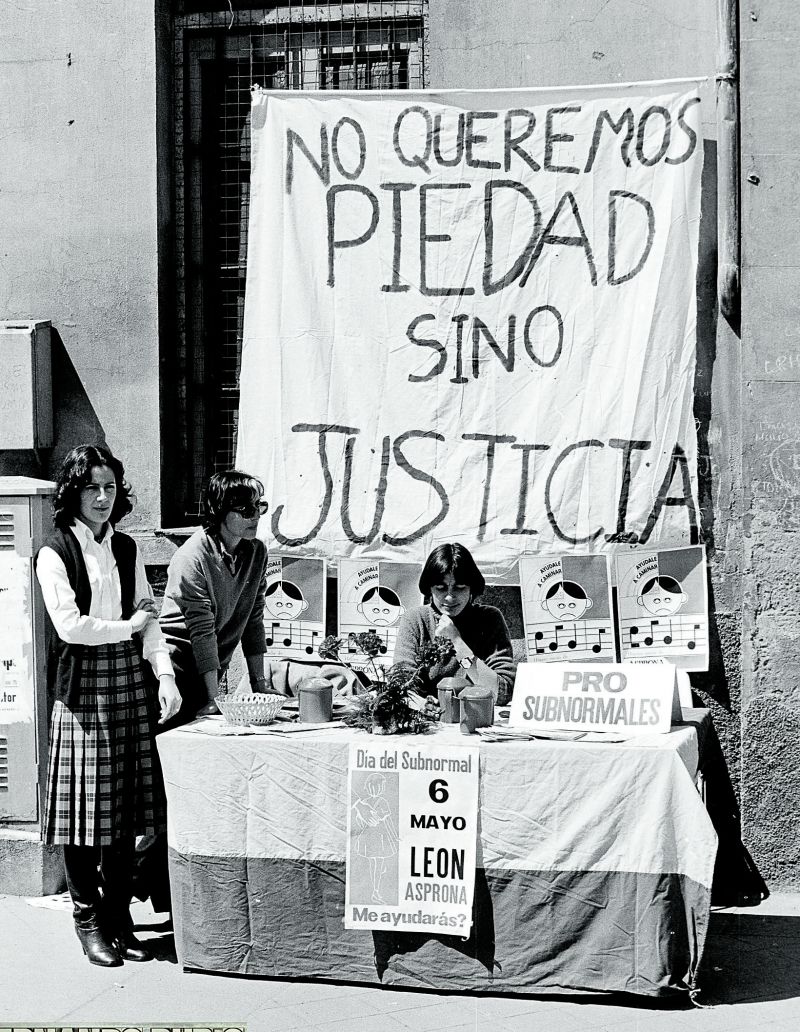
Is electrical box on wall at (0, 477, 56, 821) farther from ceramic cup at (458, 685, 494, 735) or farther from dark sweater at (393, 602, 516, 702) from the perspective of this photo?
ceramic cup at (458, 685, 494, 735)

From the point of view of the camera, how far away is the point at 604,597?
19.9 feet

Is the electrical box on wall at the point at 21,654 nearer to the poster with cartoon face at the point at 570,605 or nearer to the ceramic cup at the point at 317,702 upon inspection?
the ceramic cup at the point at 317,702

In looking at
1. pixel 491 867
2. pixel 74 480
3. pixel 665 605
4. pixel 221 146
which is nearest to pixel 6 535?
pixel 74 480

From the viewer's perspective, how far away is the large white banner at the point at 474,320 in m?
5.98

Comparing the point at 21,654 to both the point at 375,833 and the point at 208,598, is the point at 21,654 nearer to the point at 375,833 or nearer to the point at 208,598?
the point at 208,598

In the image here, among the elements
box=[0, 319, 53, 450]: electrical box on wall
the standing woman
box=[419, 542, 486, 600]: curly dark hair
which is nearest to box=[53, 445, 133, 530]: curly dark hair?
the standing woman

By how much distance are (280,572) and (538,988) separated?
247 cm

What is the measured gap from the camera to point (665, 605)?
6.03 meters

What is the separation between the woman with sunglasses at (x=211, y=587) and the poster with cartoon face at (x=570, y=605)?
1.42 m

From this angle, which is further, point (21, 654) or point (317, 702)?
point (21, 654)

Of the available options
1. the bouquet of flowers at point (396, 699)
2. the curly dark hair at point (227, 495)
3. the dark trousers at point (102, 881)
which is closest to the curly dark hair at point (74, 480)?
the curly dark hair at point (227, 495)

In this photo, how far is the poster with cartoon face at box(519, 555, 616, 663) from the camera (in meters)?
6.08

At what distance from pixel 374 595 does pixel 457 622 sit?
915 mm

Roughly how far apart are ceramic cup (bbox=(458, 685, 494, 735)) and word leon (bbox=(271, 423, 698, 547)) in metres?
1.54
